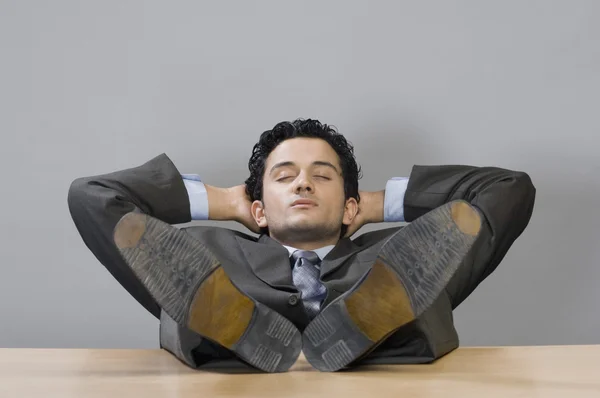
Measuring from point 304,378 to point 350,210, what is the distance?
0.61m

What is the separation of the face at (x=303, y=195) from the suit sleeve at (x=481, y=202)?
0.16 meters

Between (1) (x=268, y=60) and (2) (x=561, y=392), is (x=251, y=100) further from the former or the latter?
(2) (x=561, y=392)

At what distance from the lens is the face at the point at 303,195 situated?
1.75 metres

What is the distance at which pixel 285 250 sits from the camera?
5.57 ft

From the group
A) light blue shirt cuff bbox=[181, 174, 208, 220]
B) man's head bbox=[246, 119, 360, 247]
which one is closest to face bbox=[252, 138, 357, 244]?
man's head bbox=[246, 119, 360, 247]

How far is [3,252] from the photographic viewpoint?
7.05 ft

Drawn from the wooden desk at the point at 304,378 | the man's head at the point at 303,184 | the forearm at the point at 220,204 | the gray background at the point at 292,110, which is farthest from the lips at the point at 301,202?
the gray background at the point at 292,110

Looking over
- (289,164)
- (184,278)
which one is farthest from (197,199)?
(184,278)

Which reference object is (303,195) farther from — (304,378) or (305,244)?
(304,378)

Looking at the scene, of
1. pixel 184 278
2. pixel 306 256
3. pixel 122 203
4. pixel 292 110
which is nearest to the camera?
pixel 184 278

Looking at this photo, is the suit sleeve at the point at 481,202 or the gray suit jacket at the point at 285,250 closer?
the gray suit jacket at the point at 285,250

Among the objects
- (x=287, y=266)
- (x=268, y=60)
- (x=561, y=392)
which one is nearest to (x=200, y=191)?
(x=287, y=266)

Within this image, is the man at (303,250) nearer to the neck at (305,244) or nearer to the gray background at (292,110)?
the neck at (305,244)

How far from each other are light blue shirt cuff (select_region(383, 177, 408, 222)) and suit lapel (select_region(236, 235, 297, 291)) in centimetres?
31
